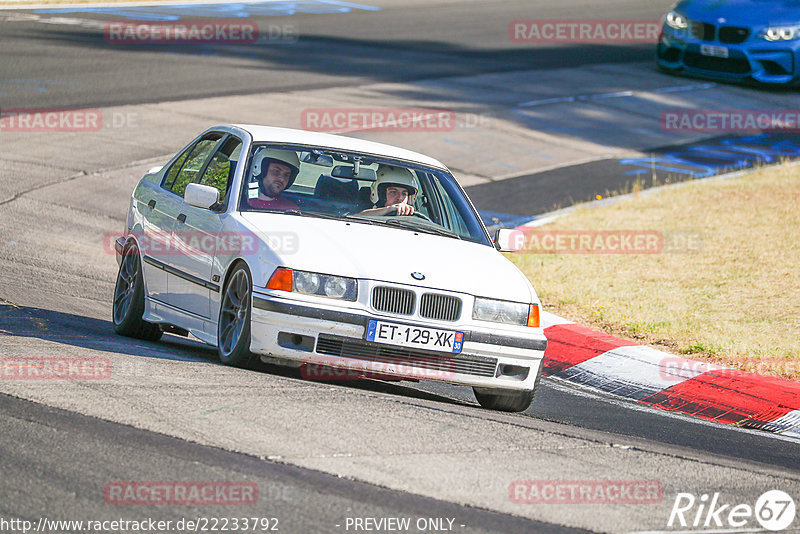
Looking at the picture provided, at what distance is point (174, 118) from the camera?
59.0 ft

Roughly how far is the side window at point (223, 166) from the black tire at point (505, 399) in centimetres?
212

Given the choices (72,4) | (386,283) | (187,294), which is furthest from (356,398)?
(72,4)

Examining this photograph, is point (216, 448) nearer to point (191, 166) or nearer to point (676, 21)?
point (191, 166)

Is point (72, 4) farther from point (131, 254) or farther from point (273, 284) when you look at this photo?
point (273, 284)

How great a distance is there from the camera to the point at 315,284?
6949 millimetres

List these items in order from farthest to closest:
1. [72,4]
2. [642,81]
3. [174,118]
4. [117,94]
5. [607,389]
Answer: [72,4] < [642,81] < [117,94] < [174,118] < [607,389]

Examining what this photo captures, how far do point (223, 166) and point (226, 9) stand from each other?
24.2m

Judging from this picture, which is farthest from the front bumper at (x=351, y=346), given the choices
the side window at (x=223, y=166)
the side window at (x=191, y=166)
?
the side window at (x=191, y=166)

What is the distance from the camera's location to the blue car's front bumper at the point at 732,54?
2227cm

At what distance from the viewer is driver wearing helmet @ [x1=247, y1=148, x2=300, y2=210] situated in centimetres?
786

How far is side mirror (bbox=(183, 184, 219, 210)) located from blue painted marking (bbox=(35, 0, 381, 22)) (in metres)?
21.5

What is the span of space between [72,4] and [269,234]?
24.0 m

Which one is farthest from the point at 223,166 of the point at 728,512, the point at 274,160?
the point at 728,512

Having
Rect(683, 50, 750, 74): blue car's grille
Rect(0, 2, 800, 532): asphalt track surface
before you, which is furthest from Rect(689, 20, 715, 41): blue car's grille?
Rect(0, 2, 800, 532): asphalt track surface
